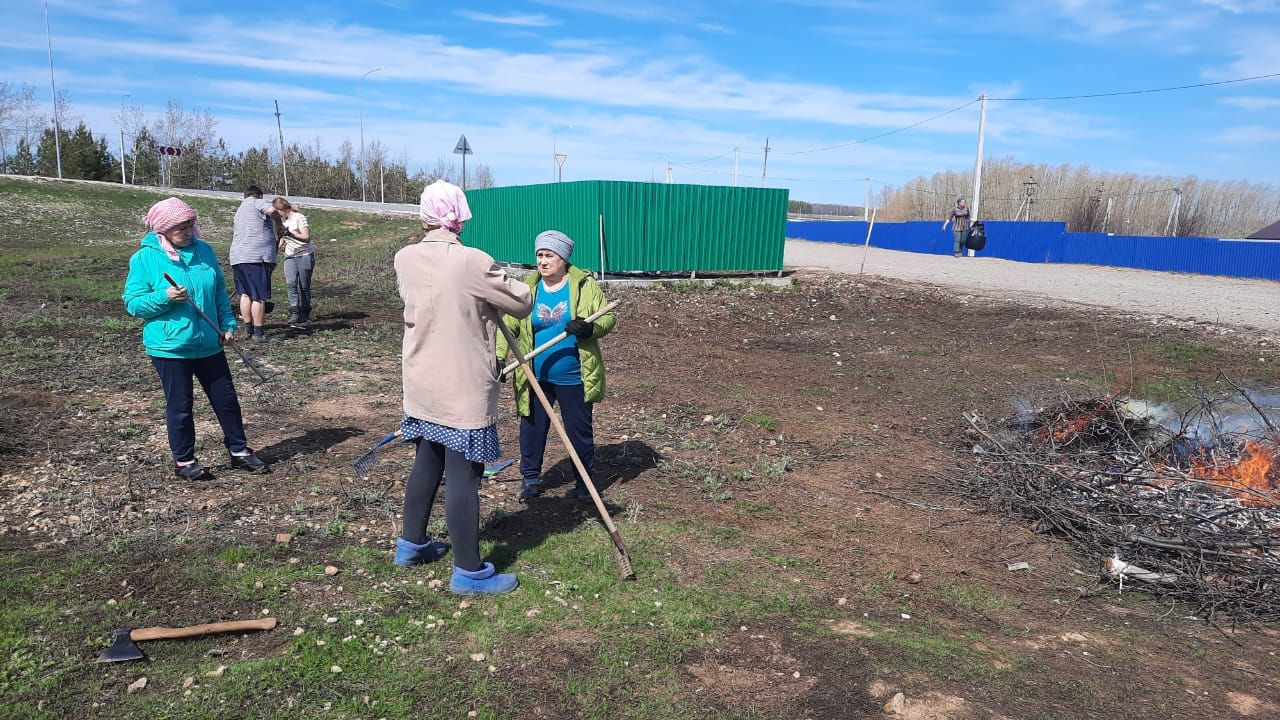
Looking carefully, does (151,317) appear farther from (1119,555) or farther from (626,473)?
(1119,555)

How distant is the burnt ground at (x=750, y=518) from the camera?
3.21 meters

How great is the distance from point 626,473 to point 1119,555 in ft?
9.56

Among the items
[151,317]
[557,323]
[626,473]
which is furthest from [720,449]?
[151,317]

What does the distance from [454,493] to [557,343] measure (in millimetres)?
1321

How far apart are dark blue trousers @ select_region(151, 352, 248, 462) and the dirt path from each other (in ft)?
41.8

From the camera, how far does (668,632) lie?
3498 millimetres

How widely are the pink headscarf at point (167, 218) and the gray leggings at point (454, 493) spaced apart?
2196 mm

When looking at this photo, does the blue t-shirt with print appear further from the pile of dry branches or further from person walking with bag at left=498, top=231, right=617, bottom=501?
the pile of dry branches

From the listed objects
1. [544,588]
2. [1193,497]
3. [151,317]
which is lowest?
[544,588]

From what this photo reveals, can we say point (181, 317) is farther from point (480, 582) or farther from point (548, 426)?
point (480, 582)

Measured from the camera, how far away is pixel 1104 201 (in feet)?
142

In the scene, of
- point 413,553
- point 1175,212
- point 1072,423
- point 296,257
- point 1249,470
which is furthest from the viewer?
point 1175,212

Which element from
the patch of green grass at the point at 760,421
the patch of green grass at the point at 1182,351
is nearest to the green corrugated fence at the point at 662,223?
the patch of green grass at the point at 1182,351

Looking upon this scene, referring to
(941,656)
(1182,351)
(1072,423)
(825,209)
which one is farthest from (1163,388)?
(825,209)
